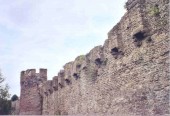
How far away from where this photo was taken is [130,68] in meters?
8.59

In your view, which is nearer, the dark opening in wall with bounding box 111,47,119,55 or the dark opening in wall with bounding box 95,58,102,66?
the dark opening in wall with bounding box 111,47,119,55

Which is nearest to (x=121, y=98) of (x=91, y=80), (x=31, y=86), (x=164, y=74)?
(x=164, y=74)

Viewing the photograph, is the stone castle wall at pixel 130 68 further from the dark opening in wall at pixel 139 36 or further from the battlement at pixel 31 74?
the battlement at pixel 31 74

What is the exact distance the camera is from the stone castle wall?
23.7ft

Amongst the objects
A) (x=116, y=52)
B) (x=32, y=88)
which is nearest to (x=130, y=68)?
(x=116, y=52)

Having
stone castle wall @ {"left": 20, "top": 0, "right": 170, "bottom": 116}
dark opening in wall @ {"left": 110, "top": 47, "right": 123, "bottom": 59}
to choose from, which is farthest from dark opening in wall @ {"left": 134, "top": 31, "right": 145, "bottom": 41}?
dark opening in wall @ {"left": 110, "top": 47, "right": 123, "bottom": 59}

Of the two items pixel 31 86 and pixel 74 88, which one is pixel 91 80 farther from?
pixel 31 86

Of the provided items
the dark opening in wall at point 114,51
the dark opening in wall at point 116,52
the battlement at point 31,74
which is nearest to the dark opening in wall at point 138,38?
the dark opening in wall at point 116,52

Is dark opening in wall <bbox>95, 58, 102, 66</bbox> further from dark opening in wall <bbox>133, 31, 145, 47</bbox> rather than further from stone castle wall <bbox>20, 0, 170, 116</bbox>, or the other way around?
dark opening in wall <bbox>133, 31, 145, 47</bbox>

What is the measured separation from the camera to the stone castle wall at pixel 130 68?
7.22m

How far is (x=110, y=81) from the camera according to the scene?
997 cm

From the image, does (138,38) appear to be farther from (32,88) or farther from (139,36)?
(32,88)

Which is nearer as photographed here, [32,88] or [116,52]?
[116,52]

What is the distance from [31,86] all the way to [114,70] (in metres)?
13.8
